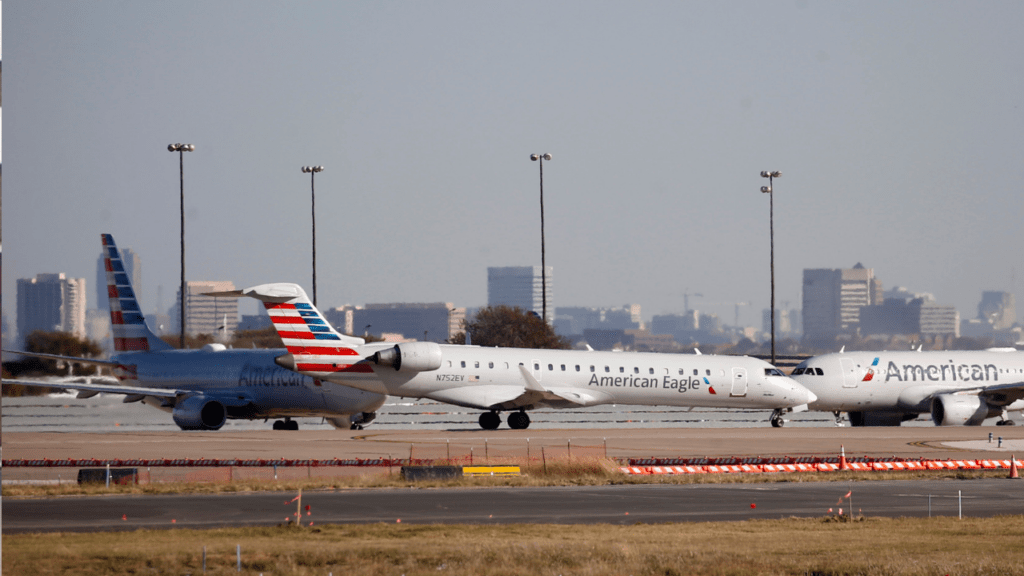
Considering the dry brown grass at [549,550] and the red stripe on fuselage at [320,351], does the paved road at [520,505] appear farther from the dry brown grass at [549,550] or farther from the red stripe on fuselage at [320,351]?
the red stripe on fuselage at [320,351]

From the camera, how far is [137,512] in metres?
23.5

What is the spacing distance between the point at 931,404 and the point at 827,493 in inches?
1123

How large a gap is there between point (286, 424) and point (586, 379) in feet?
45.0

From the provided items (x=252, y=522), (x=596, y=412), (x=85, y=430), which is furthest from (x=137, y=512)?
(x=596, y=412)

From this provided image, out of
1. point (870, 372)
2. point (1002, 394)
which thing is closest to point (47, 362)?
point (870, 372)

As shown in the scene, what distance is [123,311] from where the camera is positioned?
53250 millimetres

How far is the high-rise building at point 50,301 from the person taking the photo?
5202 inches

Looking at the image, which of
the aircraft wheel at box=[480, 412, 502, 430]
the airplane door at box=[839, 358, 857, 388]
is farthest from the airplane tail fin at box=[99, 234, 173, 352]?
the airplane door at box=[839, 358, 857, 388]

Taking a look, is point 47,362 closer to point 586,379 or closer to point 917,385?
point 586,379

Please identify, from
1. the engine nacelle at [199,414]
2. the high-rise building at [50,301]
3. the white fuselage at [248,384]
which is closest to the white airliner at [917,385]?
the white fuselage at [248,384]

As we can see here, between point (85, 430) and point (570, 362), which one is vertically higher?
point (570, 362)

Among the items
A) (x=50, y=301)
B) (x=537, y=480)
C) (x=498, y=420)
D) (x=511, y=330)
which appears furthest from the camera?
(x=50, y=301)

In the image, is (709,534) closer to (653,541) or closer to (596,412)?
(653,541)

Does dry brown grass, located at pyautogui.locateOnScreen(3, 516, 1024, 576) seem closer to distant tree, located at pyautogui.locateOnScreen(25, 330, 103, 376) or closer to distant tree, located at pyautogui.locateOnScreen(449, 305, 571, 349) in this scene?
distant tree, located at pyautogui.locateOnScreen(25, 330, 103, 376)
